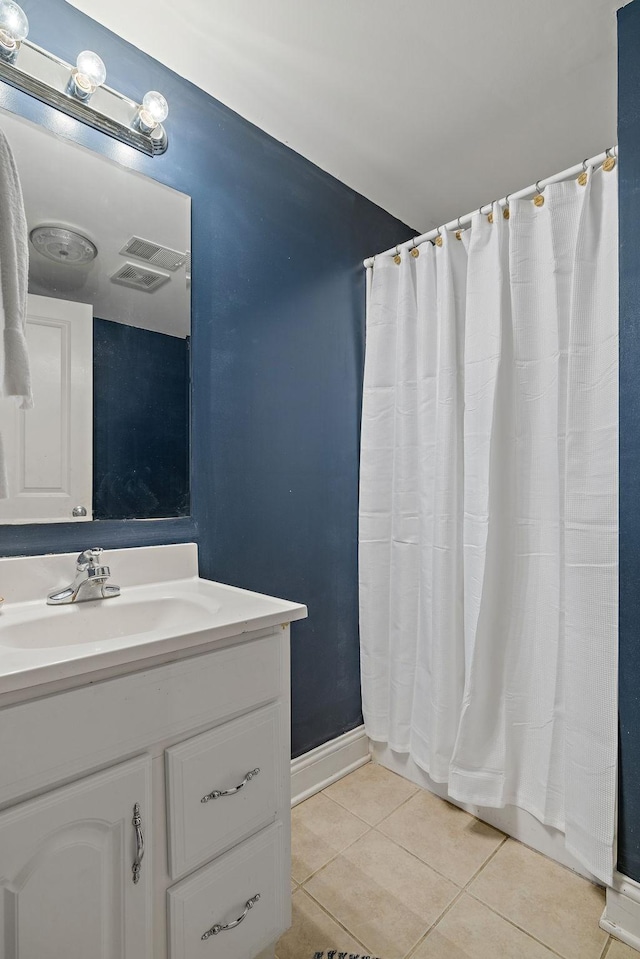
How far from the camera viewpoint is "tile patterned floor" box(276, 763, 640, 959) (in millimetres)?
1190

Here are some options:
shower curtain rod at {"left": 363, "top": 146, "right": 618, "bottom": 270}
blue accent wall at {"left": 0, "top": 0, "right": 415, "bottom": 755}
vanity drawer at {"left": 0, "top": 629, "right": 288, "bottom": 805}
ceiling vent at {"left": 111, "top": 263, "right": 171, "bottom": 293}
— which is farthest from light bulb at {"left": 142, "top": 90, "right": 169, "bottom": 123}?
vanity drawer at {"left": 0, "top": 629, "right": 288, "bottom": 805}

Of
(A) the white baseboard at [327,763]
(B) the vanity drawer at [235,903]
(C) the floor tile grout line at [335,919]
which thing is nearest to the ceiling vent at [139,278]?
(B) the vanity drawer at [235,903]

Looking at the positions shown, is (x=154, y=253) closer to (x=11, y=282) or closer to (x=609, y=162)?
(x=11, y=282)

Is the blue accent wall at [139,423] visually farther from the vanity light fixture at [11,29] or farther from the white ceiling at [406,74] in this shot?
the white ceiling at [406,74]

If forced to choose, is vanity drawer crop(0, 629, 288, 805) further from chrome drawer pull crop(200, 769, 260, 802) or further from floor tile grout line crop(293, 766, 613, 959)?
floor tile grout line crop(293, 766, 613, 959)

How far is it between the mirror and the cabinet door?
0.65 meters

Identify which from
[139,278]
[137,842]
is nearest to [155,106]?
[139,278]

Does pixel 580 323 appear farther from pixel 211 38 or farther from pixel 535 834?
pixel 535 834

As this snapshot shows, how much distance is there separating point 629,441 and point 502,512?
43cm

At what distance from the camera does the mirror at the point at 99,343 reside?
1.19 metres

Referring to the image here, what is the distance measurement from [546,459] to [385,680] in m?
1.04

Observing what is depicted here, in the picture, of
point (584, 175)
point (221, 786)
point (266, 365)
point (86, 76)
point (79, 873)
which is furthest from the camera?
point (266, 365)

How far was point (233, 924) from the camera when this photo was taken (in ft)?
3.19

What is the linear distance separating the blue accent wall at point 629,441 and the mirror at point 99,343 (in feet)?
3.86
